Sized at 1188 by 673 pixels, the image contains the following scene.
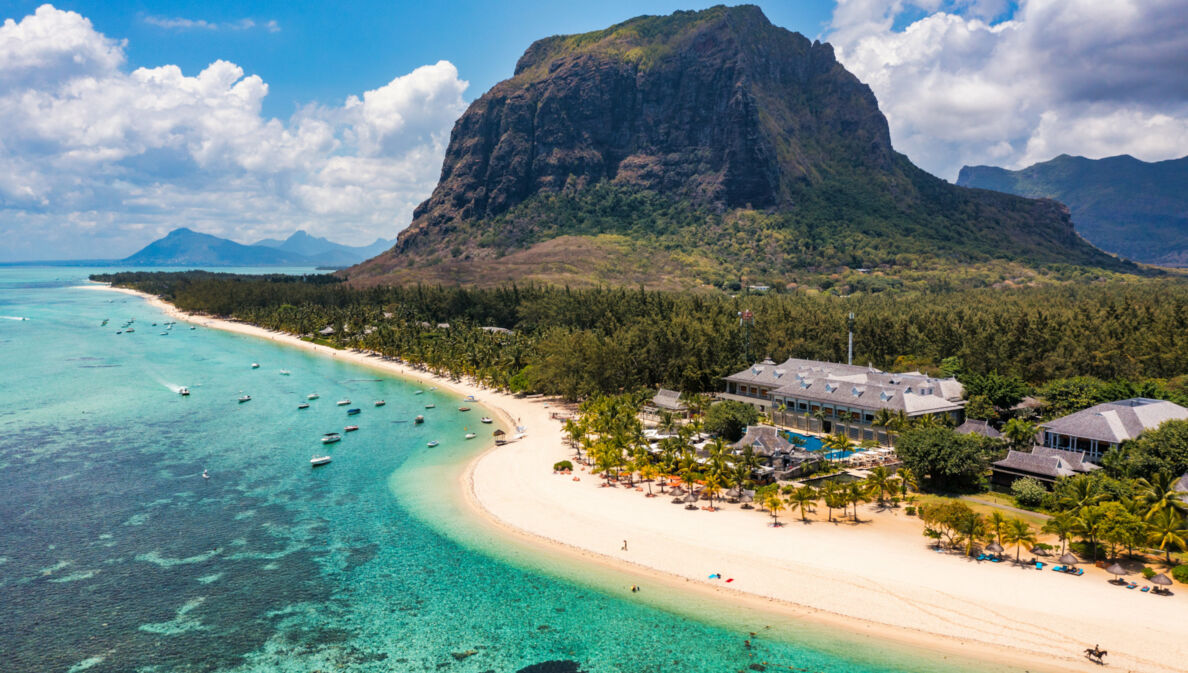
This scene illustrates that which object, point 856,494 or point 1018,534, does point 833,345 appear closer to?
point 856,494

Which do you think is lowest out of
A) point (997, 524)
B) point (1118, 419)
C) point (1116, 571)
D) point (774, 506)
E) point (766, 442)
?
point (1116, 571)

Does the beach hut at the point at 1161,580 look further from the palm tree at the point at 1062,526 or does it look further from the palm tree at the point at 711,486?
the palm tree at the point at 711,486

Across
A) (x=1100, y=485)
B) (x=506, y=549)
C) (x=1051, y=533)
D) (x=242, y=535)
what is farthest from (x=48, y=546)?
(x=1100, y=485)

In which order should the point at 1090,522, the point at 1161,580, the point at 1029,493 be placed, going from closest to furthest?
the point at 1161,580 → the point at 1090,522 → the point at 1029,493

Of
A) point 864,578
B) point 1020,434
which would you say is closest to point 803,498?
point 864,578

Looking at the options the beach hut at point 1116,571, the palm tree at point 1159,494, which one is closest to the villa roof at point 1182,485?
the palm tree at point 1159,494

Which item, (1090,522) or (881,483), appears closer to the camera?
(1090,522)

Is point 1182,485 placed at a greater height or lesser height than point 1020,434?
lesser

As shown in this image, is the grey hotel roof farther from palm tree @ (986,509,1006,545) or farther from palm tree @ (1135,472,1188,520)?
palm tree @ (986,509,1006,545)
